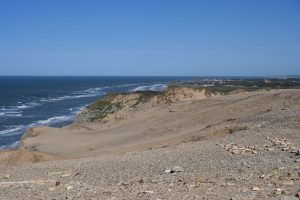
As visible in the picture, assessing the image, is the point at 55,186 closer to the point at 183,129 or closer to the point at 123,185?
the point at 123,185

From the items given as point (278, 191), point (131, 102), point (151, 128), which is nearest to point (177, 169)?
point (278, 191)

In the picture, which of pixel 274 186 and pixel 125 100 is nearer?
pixel 274 186

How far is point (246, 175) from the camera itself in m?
13.5

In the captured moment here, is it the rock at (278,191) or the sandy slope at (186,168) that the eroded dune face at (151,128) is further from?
the rock at (278,191)

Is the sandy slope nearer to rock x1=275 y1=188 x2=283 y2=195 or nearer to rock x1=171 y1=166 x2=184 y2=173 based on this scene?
rock x1=275 y1=188 x2=283 y2=195

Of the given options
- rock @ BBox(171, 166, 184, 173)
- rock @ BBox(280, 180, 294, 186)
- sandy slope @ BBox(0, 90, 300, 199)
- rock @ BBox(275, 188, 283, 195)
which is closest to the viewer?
rock @ BBox(275, 188, 283, 195)

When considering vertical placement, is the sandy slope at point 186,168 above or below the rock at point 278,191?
below

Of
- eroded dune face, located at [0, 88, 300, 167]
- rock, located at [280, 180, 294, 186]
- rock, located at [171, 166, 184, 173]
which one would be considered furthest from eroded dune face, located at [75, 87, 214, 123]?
rock, located at [280, 180, 294, 186]

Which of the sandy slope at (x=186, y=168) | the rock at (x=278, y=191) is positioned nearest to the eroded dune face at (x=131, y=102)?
the sandy slope at (x=186, y=168)

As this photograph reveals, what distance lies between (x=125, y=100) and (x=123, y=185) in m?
40.8

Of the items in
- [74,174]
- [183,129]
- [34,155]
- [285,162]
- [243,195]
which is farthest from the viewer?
[183,129]

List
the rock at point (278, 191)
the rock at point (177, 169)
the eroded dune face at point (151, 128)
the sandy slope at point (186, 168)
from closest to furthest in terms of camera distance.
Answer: the rock at point (278, 191) < the sandy slope at point (186, 168) < the rock at point (177, 169) < the eroded dune face at point (151, 128)

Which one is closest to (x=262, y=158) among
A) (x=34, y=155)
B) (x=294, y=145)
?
(x=294, y=145)

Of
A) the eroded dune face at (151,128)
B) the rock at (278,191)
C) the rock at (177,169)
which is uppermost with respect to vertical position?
the rock at (278,191)
